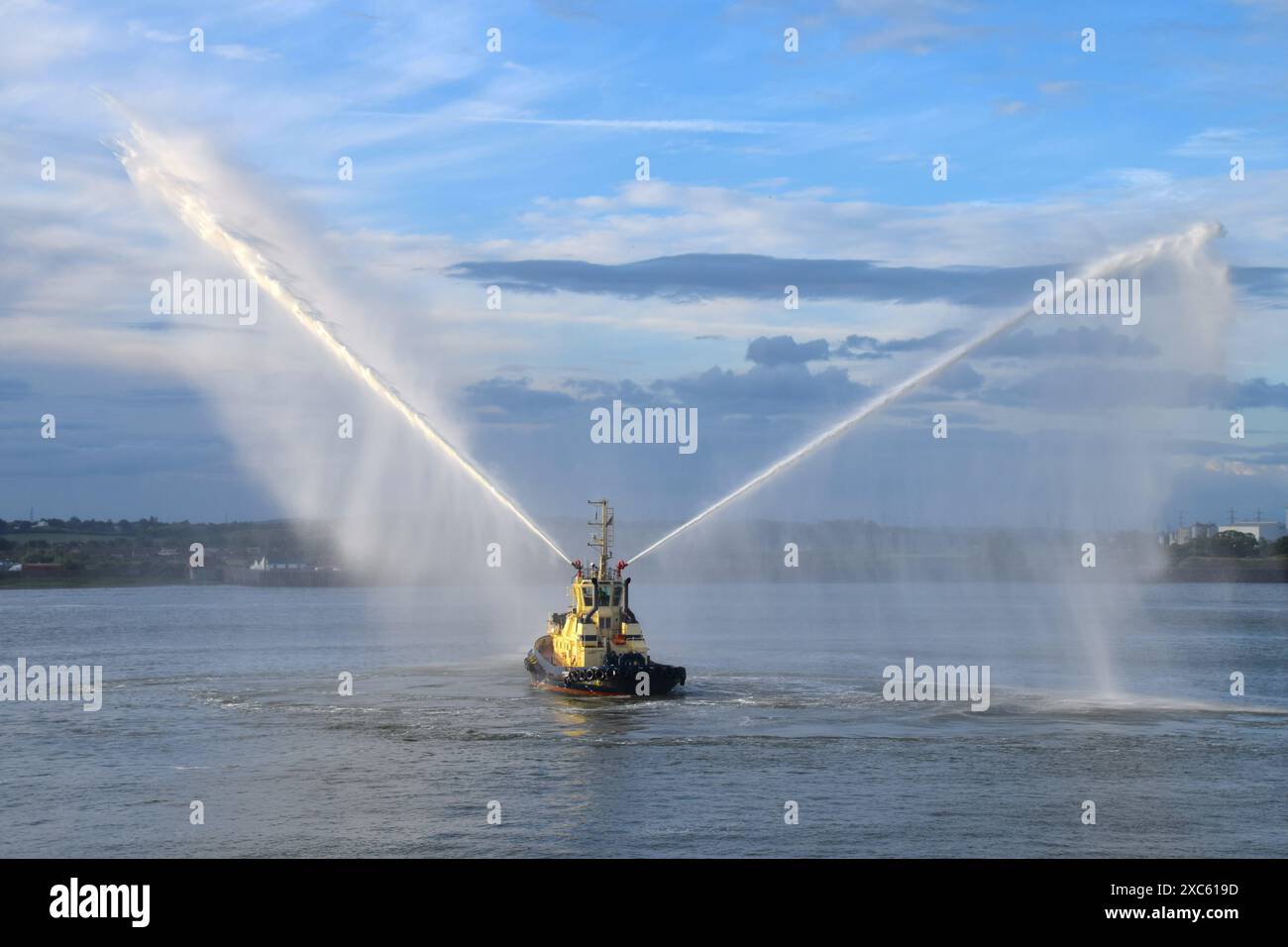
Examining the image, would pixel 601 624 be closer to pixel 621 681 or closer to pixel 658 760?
pixel 621 681

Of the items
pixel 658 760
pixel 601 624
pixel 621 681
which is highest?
pixel 601 624

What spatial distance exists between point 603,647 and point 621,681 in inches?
116

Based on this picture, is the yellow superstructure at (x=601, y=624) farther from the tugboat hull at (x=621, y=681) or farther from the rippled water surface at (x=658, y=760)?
the rippled water surface at (x=658, y=760)

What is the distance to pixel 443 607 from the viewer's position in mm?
170125

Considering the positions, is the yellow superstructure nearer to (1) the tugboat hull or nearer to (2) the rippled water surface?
(1) the tugboat hull

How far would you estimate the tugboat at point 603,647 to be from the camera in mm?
55812

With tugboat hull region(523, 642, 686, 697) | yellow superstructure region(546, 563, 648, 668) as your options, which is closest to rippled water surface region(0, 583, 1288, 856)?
tugboat hull region(523, 642, 686, 697)

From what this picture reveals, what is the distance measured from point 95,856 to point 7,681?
43222mm

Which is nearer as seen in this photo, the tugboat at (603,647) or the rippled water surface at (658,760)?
the rippled water surface at (658,760)

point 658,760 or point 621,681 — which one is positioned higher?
point 621,681

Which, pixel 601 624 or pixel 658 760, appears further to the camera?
pixel 601 624

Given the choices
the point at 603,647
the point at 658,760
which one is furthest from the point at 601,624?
the point at 658,760

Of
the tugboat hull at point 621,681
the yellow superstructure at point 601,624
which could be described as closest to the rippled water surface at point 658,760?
the tugboat hull at point 621,681

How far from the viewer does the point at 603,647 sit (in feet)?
190
